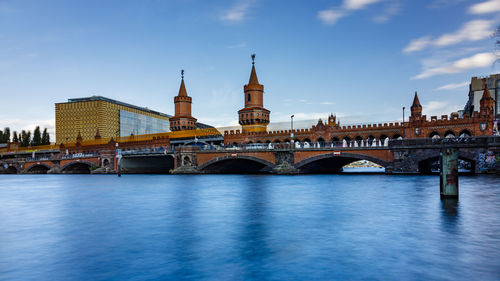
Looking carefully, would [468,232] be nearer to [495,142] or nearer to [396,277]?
[396,277]

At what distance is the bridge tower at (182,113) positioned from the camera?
97438mm

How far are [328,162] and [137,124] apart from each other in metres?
122

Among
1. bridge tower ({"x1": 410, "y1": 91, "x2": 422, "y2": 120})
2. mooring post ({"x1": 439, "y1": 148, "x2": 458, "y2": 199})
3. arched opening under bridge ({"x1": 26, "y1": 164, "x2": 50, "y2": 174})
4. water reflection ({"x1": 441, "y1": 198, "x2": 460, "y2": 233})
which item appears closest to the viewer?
water reflection ({"x1": 441, "y1": 198, "x2": 460, "y2": 233})

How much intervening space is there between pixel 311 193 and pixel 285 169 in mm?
22844

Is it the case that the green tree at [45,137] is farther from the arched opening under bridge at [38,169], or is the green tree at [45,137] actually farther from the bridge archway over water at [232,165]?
the bridge archway over water at [232,165]

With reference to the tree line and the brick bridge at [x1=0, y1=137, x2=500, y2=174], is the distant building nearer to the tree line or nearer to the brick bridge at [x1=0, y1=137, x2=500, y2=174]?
the brick bridge at [x1=0, y1=137, x2=500, y2=174]

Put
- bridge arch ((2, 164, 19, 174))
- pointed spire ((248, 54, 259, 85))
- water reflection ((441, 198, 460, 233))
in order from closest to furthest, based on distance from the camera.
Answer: water reflection ((441, 198, 460, 233)), pointed spire ((248, 54, 259, 85)), bridge arch ((2, 164, 19, 174))

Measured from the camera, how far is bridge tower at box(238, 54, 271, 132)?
82125 mm

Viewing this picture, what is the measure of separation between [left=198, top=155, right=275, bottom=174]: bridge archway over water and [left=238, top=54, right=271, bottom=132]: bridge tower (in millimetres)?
11568

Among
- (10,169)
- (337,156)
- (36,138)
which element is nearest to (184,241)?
(337,156)

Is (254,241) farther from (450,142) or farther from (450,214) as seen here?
(450,142)

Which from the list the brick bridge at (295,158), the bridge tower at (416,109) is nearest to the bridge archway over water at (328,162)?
the brick bridge at (295,158)

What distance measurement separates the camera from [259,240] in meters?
14.1

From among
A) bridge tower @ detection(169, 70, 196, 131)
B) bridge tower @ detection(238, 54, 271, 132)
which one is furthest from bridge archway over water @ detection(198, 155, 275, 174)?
bridge tower @ detection(169, 70, 196, 131)
